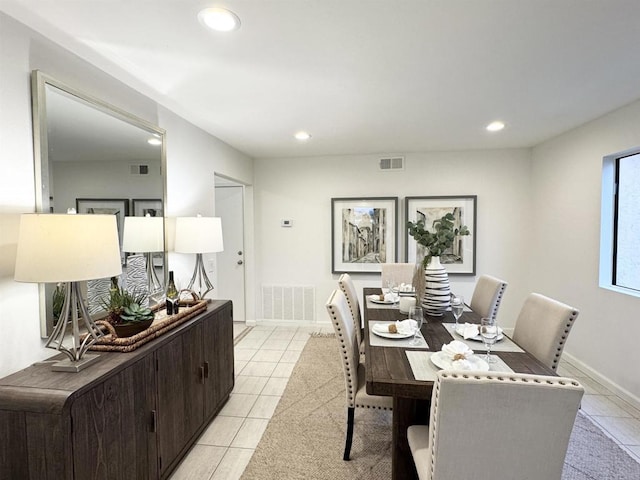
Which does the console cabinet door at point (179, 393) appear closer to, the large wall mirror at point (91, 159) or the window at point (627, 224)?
the large wall mirror at point (91, 159)

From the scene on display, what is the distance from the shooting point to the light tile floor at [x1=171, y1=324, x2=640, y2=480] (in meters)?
1.99

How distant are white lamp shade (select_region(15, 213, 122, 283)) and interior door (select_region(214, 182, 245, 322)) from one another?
329 cm

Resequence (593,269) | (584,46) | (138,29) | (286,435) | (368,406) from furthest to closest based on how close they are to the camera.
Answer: (593,269) → (286,435) → (368,406) → (584,46) → (138,29)

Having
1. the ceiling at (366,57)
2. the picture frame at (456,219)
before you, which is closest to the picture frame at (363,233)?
the picture frame at (456,219)

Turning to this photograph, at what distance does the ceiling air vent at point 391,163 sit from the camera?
4297mm

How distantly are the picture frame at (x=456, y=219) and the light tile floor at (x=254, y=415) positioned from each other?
148 centimetres

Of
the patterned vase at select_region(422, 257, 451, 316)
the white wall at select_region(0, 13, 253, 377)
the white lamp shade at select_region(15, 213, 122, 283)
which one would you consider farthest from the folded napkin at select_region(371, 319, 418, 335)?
the white wall at select_region(0, 13, 253, 377)

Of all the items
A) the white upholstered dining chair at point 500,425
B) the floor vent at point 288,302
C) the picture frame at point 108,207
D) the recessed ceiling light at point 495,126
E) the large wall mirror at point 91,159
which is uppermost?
the recessed ceiling light at point 495,126

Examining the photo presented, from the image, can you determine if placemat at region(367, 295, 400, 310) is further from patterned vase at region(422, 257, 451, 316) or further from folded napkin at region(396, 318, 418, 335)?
folded napkin at region(396, 318, 418, 335)

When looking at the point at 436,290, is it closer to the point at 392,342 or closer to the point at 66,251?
the point at 392,342

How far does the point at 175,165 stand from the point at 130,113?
1.86 ft

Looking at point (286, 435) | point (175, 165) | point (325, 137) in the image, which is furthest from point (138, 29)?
point (286, 435)

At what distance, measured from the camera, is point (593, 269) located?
3029 mm

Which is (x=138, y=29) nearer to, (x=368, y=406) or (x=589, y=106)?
(x=368, y=406)
